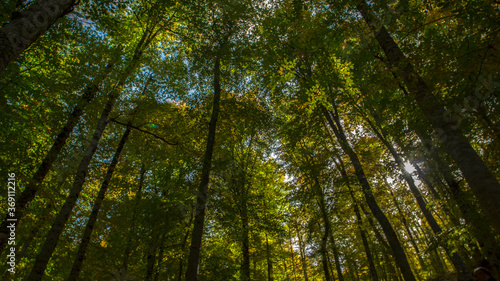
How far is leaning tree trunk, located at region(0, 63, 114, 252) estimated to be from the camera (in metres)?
5.86

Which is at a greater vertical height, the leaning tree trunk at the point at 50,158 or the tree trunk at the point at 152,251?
the leaning tree trunk at the point at 50,158

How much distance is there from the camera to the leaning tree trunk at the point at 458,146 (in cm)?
316

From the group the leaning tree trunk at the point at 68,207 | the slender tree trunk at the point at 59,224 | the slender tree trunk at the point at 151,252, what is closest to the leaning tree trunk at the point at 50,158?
the leaning tree trunk at the point at 68,207

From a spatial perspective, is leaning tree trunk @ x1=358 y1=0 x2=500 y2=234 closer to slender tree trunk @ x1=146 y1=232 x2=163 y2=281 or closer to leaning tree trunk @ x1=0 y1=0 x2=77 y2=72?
leaning tree trunk @ x1=0 y1=0 x2=77 y2=72

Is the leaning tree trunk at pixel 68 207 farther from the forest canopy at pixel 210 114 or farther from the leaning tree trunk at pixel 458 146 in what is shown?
the leaning tree trunk at pixel 458 146

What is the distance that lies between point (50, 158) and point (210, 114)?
5260mm

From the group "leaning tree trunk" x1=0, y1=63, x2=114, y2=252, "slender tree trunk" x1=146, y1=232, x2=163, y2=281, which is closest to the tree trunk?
"slender tree trunk" x1=146, y1=232, x2=163, y2=281

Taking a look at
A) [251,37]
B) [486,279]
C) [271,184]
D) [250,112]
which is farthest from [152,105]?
[486,279]

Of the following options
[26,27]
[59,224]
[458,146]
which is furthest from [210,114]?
[458,146]

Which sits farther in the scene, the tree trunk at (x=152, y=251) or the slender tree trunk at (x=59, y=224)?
the tree trunk at (x=152, y=251)

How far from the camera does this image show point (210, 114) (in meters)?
9.10

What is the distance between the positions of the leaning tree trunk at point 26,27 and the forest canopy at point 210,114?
0.02 meters

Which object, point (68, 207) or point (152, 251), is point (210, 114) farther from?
point (152, 251)

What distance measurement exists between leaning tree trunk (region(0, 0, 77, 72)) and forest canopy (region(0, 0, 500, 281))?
0.02 metres
